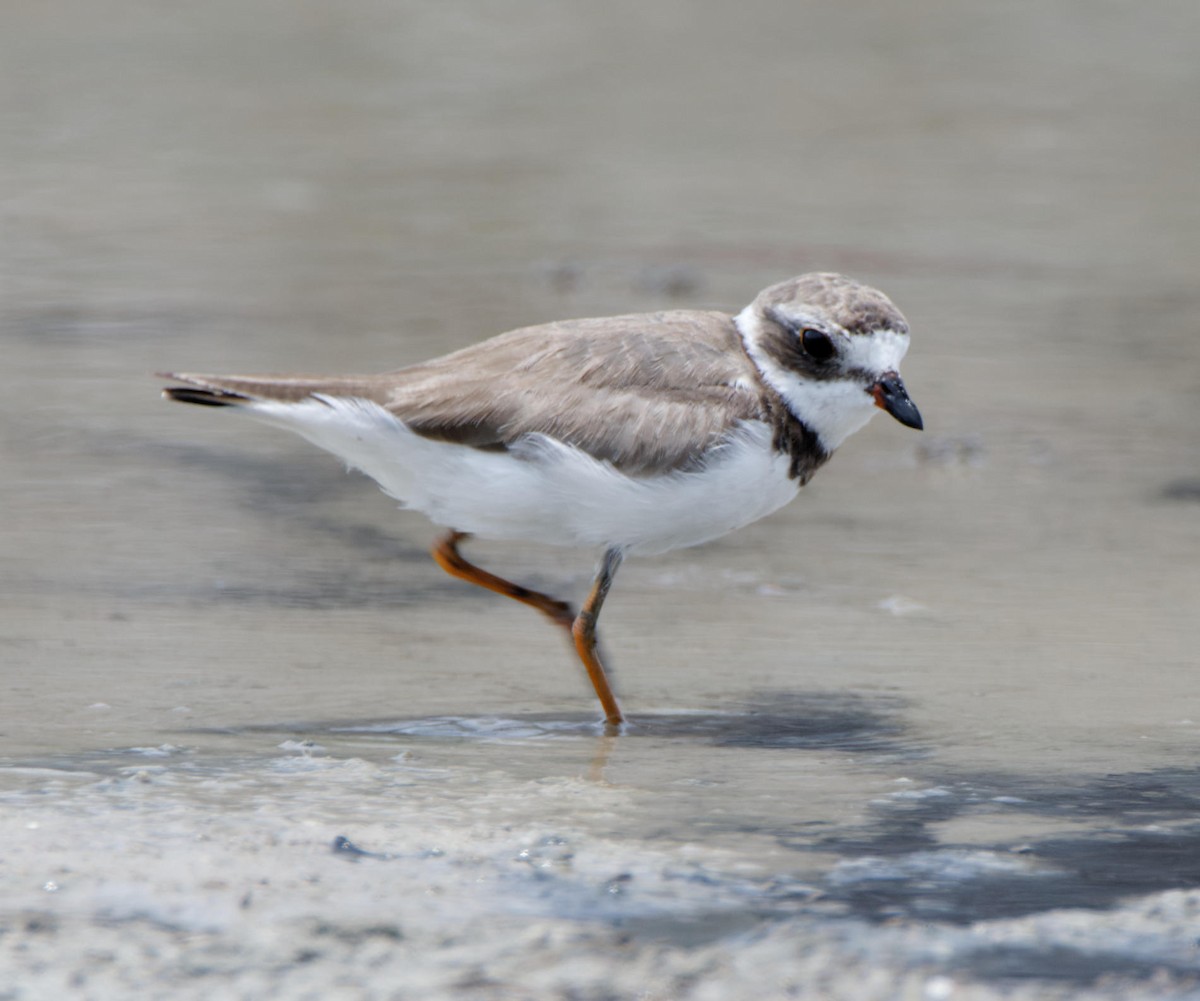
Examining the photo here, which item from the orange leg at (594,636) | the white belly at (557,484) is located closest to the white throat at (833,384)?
the white belly at (557,484)

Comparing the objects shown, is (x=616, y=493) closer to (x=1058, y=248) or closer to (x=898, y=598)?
(x=898, y=598)

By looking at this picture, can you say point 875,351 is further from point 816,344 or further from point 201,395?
point 201,395

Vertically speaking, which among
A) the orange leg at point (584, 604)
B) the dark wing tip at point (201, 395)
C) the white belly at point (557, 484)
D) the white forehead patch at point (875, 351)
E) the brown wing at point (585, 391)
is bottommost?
the orange leg at point (584, 604)

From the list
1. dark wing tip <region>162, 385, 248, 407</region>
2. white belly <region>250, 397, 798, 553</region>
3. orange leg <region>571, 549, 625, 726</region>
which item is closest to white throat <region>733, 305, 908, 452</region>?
white belly <region>250, 397, 798, 553</region>

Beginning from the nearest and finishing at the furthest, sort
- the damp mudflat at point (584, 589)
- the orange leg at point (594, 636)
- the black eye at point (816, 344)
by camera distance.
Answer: the damp mudflat at point (584, 589), the orange leg at point (594, 636), the black eye at point (816, 344)

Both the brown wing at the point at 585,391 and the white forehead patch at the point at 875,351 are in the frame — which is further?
the white forehead patch at the point at 875,351

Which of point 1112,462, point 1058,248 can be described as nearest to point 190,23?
point 1058,248

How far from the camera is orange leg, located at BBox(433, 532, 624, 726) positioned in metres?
4.20

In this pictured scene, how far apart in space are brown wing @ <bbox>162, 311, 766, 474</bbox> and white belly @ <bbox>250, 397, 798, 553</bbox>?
4cm

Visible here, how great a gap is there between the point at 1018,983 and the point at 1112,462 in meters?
3.89

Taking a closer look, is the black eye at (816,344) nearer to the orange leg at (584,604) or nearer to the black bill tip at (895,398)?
the black bill tip at (895,398)

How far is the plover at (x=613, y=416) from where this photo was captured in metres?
4.17

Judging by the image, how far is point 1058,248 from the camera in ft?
30.6

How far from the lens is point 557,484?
418 centimetres
